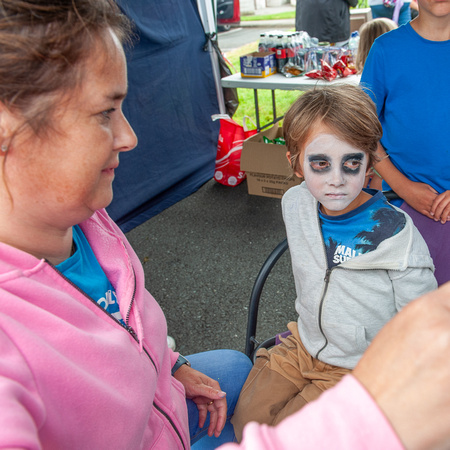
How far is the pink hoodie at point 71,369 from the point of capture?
2.13 feet

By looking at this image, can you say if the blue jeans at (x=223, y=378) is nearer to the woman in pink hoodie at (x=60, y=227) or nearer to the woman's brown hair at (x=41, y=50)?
the woman in pink hoodie at (x=60, y=227)

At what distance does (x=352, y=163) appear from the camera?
1.33m

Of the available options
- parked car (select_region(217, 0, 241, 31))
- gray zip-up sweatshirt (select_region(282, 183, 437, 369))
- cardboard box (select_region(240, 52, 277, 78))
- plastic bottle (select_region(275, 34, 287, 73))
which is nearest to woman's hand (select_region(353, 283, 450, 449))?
gray zip-up sweatshirt (select_region(282, 183, 437, 369))

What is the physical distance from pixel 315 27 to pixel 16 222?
16.0 feet

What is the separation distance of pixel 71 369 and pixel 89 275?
0.35 metres

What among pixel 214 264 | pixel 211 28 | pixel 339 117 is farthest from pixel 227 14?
pixel 339 117

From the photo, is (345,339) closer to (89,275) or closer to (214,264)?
(89,275)

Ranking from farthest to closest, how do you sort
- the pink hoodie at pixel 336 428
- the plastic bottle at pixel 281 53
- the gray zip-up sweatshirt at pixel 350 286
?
1. the plastic bottle at pixel 281 53
2. the gray zip-up sweatshirt at pixel 350 286
3. the pink hoodie at pixel 336 428

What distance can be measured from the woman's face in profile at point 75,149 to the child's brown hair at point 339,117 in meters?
0.72

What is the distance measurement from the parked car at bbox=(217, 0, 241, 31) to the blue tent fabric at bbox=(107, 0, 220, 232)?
10.2m

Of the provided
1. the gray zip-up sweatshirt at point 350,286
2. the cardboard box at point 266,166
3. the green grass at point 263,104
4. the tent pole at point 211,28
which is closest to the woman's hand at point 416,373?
the gray zip-up sweatshirt at point 350,286

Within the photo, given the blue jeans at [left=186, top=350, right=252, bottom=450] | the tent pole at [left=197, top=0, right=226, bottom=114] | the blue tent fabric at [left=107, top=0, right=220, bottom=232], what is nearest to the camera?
the blue jeans at [left=186, top=350, right=252, bottom=450]

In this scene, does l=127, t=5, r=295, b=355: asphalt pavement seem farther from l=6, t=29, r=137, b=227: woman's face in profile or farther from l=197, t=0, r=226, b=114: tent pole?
l=6, t=29, r=137, b=227: woman's face in profile

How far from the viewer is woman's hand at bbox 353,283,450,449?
396mm
